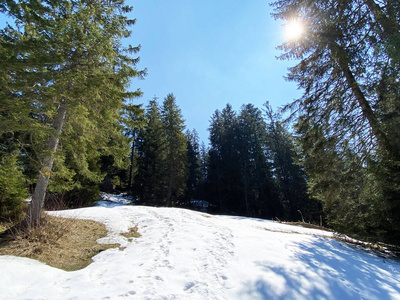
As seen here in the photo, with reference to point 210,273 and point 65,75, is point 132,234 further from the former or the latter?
point 65,75

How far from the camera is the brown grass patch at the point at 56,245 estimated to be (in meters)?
4.37

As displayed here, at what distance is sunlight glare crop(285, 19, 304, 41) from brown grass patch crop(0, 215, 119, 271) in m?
8.98

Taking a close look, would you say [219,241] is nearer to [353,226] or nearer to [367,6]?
[353,226]

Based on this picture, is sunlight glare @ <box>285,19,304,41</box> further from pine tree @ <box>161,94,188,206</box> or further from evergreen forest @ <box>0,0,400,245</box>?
pine tree @ <box>161,94,188,206</box>

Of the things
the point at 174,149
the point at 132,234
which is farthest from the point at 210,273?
the point at 174,149

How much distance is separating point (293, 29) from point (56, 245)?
397 inches

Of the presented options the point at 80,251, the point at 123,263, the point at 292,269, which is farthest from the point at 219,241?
the point at 80,251

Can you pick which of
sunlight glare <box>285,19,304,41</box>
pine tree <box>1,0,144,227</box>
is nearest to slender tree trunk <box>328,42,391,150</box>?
sunlight glare <box>285,19,304,41</box>

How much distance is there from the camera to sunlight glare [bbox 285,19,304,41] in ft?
22.4

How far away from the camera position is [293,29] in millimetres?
7125

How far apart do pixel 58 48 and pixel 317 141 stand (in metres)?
8.89

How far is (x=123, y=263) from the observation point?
14.1 feet

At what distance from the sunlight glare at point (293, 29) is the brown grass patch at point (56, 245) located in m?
8.98

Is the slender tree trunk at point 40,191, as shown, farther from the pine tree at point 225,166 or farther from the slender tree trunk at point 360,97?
the pine tree at point 225,166
